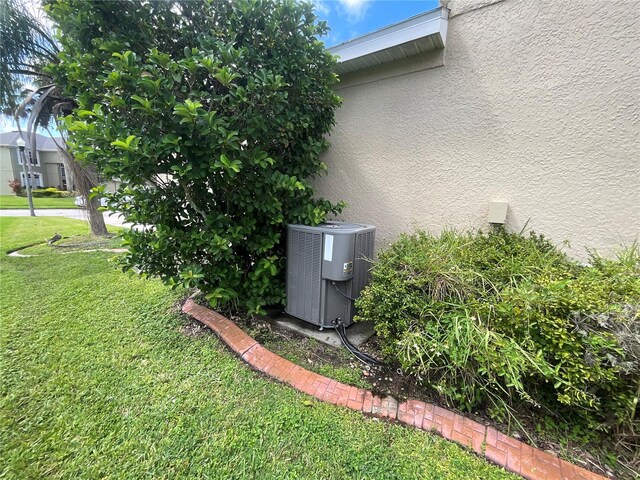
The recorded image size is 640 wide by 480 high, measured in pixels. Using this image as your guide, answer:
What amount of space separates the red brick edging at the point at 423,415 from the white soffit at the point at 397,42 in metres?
3.86

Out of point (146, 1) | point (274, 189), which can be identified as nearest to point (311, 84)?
point (274, 189)

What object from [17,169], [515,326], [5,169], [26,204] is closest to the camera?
[515,326]

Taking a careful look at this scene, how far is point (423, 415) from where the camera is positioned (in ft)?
6.90

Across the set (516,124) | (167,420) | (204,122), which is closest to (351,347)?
(167,420)

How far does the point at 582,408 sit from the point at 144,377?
3.55 meters

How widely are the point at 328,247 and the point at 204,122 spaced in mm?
1718

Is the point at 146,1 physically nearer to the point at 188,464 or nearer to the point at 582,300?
the point at 188,464

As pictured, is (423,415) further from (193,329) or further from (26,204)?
(26,204)

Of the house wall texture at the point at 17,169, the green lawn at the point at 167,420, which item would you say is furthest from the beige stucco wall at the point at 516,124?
the house wall texture at the point at 17,169

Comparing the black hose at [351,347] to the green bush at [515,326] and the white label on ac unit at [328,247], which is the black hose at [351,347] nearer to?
the green bush at [515,326]

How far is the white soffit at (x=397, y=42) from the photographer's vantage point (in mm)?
3229

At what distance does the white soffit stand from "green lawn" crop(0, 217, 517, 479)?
413 cm

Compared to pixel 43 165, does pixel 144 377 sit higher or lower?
lower

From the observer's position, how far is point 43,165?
32438mm
